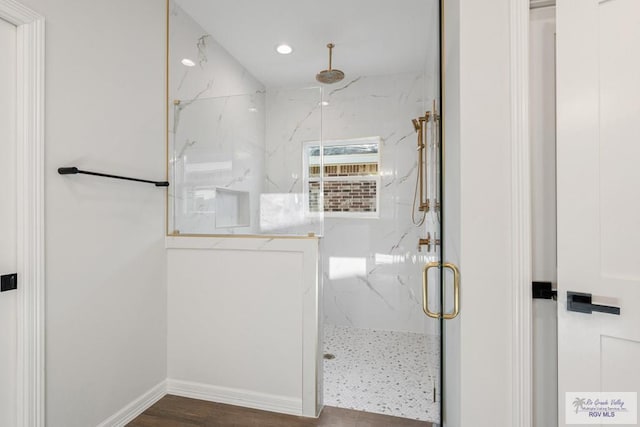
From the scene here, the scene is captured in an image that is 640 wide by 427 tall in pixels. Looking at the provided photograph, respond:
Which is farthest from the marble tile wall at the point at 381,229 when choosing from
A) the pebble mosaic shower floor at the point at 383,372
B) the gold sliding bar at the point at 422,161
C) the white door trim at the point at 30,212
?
the white door trim at the point at 30,212

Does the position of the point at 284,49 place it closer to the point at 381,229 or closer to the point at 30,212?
the point at 381,229

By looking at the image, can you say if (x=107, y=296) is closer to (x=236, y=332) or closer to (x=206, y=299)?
(x=206, y=299)

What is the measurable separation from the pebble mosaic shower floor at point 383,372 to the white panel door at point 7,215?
1.67 meters

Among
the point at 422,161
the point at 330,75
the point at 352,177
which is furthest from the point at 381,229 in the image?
the point at 330,75

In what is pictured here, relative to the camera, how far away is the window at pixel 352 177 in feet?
11.6

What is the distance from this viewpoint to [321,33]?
8.77 ft

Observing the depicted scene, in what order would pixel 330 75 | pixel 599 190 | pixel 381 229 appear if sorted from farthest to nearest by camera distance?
1. pixel 381 229
2. pixel 330 75
3. pixel 599 190

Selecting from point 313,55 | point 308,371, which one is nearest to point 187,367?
point 308,371

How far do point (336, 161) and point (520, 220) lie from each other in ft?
8.91

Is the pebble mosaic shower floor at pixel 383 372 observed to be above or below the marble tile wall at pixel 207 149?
below

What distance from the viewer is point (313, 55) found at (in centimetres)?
298

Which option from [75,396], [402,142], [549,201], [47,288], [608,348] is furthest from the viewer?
[402,142]

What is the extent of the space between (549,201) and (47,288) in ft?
6.91

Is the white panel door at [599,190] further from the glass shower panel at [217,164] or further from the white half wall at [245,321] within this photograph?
the glass shower panel at [217,164]
